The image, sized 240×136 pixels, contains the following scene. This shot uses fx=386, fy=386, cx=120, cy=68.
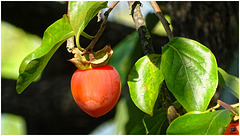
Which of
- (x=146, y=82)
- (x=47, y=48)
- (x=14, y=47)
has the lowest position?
(x=14, y=47)

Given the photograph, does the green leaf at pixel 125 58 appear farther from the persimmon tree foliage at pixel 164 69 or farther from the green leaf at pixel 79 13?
the green leaf at pixel 79 13

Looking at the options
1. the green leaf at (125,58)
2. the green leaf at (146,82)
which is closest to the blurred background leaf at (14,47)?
the green leaf at (125,58)

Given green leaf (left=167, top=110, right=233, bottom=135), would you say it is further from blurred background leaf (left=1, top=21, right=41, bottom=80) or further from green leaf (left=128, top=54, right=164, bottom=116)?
blurred background leaf (left=1, top=21, right=41, bottom=80)

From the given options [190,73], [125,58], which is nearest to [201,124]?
[190,73]

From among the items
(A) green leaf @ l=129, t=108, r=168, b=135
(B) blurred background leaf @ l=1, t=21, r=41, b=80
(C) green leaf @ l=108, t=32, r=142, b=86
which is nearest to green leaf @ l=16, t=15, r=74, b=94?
(A) green leaf @ l=129, t=108, r=168, b=135

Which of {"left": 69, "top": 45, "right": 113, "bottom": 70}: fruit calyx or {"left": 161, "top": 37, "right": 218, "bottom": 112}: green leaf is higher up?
{"left": 69, "top": 45, "right": 113, "bottom": 70}: fruit calyx

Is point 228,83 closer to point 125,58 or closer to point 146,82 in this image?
point 146,82
